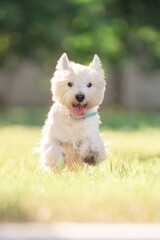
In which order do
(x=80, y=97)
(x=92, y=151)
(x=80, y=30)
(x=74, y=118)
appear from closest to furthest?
(x=80, y=97) → (x=92, y=151) → (x=74, y=118) → (x=80, y=30)

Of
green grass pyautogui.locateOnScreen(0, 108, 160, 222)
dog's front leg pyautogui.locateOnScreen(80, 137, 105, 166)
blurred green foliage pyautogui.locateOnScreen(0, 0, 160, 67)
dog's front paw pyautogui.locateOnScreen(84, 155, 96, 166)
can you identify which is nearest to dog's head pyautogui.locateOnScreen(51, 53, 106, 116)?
dog's front leg pyautogui.locateOnScreen(80, 137, 105, 166)

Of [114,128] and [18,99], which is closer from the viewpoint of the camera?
[114,128]

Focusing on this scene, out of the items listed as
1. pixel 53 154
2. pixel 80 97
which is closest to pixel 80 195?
pixel 53 154

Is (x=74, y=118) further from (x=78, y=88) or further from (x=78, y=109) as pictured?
(x=78, y=88)

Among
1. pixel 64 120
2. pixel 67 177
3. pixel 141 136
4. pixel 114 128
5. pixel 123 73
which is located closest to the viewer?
pixel 67 177

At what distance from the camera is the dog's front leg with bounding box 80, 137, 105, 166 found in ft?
20.9

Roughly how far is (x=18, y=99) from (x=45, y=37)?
9681mm

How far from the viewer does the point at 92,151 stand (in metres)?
6.36

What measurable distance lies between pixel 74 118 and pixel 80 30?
16.6 meters

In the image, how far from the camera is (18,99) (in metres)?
31.2

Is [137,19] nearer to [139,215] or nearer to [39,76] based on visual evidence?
[39,76]

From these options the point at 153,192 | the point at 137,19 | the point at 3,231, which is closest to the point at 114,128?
the point at 137,19

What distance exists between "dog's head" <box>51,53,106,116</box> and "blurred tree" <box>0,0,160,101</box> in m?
14.2

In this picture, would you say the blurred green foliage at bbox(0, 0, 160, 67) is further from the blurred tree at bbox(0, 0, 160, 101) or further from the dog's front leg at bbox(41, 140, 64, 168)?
the dog's front leg at bbox(41, 140, 64, 168)
